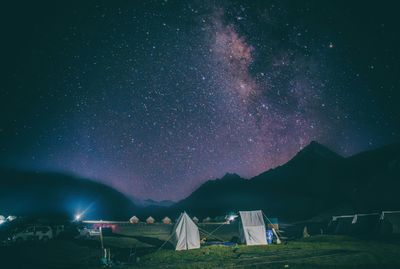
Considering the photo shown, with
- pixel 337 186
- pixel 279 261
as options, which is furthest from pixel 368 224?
pixel 337 186

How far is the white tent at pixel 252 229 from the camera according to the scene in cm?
2591

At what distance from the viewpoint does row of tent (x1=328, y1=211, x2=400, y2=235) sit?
34.3 metres

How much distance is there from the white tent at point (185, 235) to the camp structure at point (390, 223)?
23.9m

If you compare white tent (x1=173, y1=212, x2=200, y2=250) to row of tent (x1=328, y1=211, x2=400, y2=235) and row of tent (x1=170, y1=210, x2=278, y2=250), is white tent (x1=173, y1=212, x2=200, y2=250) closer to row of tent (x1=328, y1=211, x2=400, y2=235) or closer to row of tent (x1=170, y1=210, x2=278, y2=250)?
row of tent (x1=170, y1=210, x2=278, y2=250)

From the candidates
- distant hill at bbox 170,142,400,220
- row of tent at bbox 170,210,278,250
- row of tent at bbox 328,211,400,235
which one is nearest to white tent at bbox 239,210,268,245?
row of tent at bbox 170,210,278,250

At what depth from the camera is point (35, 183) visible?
188250 millimetres

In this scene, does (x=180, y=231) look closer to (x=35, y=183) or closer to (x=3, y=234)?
(x=3, y=234)

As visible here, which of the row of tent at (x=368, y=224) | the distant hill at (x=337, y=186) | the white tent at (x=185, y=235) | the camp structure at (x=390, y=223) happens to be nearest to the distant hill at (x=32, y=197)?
the distant hill at (x=337, y=186)

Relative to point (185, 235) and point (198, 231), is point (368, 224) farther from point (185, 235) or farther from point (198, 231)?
point (185, 235)

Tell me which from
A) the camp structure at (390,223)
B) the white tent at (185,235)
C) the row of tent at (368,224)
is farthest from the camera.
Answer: the row of tent at (368,224)

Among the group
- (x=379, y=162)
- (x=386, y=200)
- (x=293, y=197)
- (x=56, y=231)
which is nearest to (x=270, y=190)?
(x=293, y=197)

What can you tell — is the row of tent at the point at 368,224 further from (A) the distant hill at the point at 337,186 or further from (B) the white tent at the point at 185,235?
(A) the distant hill at the point at 337,186

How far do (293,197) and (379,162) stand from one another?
155 feet

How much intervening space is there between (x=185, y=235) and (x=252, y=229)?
6.30 metres
